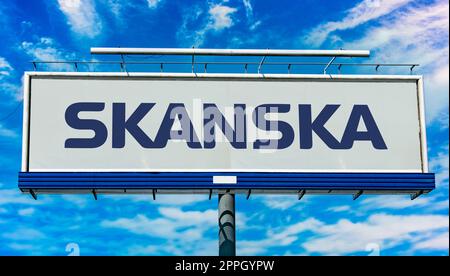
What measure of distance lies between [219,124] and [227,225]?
3.79 metres

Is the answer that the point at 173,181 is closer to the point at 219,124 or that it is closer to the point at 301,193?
the point at 219,124

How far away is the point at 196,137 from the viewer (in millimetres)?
21812

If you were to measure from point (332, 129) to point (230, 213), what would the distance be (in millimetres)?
5025

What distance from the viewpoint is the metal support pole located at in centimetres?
2038

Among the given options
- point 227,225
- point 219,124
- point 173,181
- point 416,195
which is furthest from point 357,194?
point 173,181

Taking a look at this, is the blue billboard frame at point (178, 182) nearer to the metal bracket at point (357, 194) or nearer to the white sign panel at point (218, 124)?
the metal bracket at point (357, 194)

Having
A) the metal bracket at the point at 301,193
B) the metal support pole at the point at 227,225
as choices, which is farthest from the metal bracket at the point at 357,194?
the metal support pole at the point at 227,225

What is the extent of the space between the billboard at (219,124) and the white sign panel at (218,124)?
37 millimetres

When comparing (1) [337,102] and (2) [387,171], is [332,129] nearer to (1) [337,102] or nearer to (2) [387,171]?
(1) [337,102]

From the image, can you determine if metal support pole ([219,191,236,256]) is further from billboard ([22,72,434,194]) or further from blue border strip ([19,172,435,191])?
billboard ([22,72,434,194])

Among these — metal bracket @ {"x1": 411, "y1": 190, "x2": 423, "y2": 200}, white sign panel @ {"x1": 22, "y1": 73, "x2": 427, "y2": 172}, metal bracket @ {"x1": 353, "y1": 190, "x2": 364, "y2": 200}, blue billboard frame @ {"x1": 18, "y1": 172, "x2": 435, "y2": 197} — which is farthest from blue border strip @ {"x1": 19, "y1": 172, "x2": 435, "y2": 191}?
metal bracket @ {"x1": 411, "y1": 190, "x2": 423, "y2": 200}

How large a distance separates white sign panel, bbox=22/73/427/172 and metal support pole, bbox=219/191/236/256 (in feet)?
3.69
